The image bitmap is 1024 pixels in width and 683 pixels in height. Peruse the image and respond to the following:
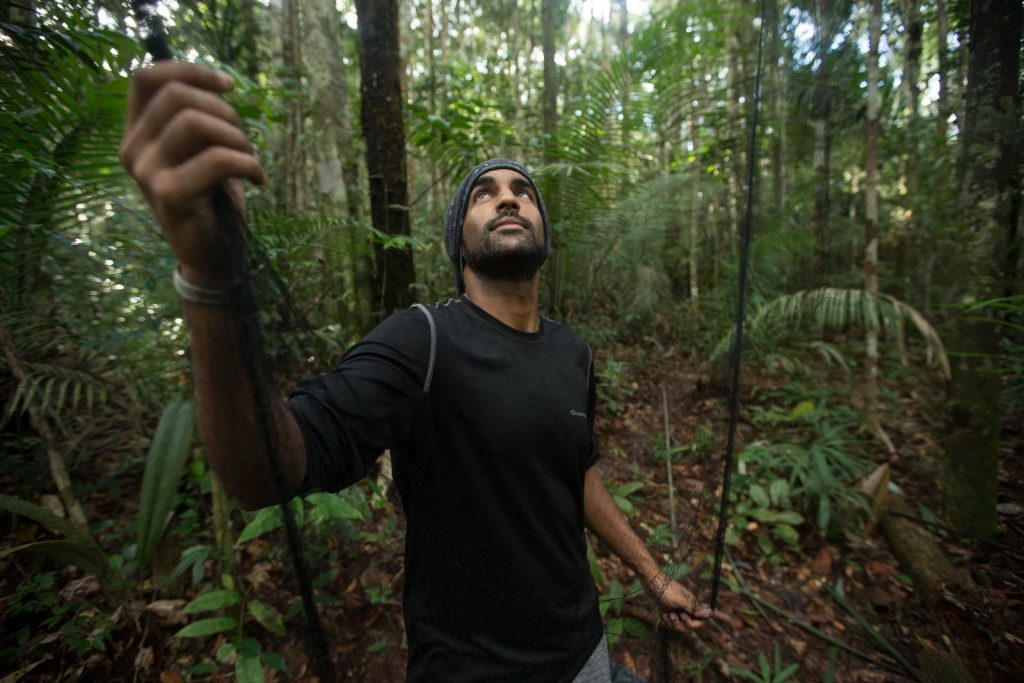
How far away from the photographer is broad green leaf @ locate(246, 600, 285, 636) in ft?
→ 5.84

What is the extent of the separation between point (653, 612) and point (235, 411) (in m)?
1.48

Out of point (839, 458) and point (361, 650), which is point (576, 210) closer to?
point (839, 458)

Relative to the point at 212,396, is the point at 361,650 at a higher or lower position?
lower

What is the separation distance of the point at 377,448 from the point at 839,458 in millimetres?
3806

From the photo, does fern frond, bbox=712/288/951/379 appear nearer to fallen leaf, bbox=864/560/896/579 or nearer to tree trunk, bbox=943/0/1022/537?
tree trunk, bbox=943/0/1022/537

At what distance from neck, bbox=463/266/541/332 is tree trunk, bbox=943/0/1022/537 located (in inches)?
72.4

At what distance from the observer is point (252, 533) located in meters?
1.69

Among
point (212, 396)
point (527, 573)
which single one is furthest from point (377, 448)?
point (527, 573)

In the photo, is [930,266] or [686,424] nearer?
[686,424]

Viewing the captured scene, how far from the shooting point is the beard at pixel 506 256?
4.08 feet

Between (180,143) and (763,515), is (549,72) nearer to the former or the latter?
(763,515)

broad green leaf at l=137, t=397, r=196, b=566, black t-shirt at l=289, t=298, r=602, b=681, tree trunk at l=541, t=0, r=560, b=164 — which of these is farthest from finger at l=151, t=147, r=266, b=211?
tree trunk at l=541, t=0, r=560, b=164

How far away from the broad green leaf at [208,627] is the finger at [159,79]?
6.05 feet

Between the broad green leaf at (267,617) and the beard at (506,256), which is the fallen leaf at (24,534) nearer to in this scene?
the broad green leaf at (267,617)
